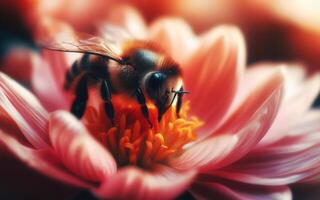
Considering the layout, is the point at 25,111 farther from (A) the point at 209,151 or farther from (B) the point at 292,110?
(B) the point at 292,110

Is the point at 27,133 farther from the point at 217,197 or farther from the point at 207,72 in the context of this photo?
Result: the point at 207,72

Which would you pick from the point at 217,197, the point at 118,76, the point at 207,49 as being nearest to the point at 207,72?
the point at 207,49

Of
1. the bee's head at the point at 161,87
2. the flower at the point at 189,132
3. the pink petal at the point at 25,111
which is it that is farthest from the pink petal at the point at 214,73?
the pink petal at the point at 25,111

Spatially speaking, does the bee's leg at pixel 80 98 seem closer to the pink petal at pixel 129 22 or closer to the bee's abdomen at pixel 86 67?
the bee's abdomen at pixel 86 67

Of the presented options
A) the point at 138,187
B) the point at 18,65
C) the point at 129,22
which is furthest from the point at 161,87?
the point at 18,65

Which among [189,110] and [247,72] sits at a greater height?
[247,72]

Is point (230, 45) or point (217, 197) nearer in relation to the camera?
point (217, 197)
